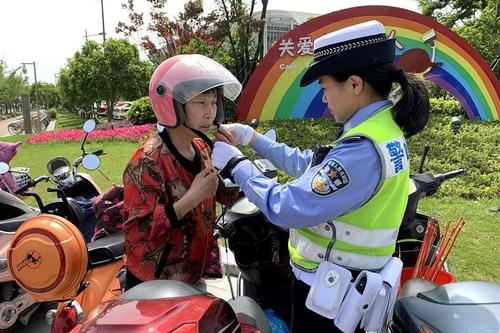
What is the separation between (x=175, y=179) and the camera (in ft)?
5.91

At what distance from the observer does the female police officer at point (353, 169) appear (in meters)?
1.32

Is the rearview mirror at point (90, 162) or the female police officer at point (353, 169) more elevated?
the female police officer at point (353, 169)

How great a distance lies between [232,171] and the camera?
59.1 inches

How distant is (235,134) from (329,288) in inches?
31.3

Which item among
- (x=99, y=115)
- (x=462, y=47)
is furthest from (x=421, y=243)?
(x=99, y=115)

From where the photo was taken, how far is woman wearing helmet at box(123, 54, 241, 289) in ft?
5.59

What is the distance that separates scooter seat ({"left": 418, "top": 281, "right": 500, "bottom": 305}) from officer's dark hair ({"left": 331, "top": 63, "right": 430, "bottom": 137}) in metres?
0.52

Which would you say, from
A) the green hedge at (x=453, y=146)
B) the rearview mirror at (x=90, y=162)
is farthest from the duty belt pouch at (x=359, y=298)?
the green hedge at (x=453, y=146)

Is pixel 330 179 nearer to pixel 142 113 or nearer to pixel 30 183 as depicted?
pixel 30 183

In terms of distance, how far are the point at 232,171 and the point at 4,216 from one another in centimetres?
249

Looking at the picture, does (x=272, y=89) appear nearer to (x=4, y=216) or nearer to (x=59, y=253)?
(x=4, y=216)

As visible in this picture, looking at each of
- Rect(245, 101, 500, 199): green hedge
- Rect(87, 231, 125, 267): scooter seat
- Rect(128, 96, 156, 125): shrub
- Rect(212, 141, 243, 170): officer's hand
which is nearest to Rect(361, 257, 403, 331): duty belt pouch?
Rect(212, 141, 243, 170): officer's hand

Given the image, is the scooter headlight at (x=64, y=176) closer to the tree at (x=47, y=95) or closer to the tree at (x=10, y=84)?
the tree at (x=10, y=84)

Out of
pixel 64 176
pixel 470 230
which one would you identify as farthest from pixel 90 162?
pixel 470 230
